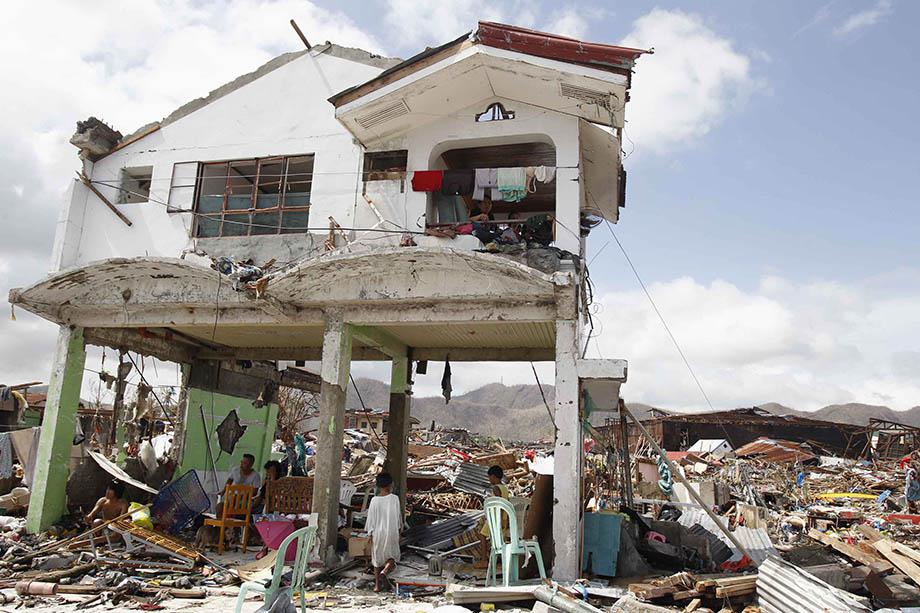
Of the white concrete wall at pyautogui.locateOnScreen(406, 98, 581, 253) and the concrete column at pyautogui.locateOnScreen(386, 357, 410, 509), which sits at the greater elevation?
the white concrete wall at pyautogui.locateOnScreen(406, 98, 581, 253)

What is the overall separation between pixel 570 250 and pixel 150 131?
8.64 meters

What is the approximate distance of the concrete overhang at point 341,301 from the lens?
9500mm

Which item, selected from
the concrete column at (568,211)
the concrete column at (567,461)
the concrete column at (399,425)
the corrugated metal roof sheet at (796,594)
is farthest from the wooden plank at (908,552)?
the concrete column at (399,425)

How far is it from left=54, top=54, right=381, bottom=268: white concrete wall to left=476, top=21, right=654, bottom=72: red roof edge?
258 centimetres

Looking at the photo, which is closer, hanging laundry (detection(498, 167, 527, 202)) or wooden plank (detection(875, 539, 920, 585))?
wooden plank (detection(875, 539, 920, 585))

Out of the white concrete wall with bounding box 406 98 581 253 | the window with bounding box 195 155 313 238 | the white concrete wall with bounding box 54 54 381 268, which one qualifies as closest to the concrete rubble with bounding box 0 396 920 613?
the white concrete wall with bounding box 406 98 581 253

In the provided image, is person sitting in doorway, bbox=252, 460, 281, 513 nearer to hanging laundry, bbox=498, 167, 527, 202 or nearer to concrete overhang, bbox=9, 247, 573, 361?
concrete overhang, bbox=9, 247, 573, 361

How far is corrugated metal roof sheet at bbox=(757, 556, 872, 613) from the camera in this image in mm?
6460

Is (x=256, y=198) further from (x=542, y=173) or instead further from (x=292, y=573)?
(x=292, y=573)

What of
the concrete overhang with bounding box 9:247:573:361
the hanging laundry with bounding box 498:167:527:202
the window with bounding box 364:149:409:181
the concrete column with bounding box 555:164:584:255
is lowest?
the concrete overhang with bounding box 9:247:573:361

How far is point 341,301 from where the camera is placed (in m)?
10.3

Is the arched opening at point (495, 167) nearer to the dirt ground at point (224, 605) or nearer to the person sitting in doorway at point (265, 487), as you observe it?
the person sitting in doorway at point (265, 487)

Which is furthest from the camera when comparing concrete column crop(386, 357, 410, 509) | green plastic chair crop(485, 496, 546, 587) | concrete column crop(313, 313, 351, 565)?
concrete column crop(386, 357, 410, 509)

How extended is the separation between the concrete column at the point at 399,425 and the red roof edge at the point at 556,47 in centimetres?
→ 661
